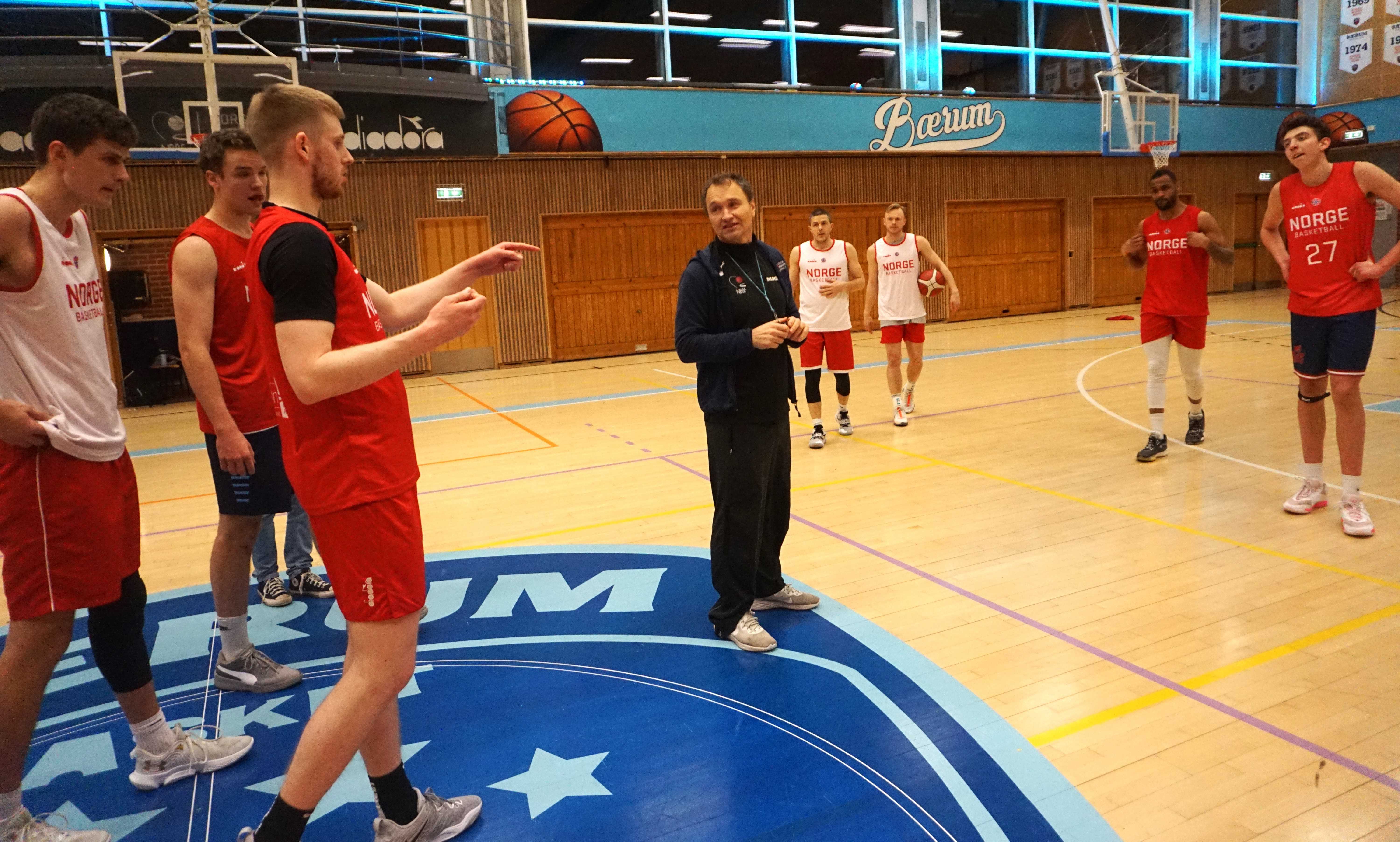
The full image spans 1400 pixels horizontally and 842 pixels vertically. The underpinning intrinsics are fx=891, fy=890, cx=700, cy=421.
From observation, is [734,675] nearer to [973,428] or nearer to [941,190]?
[973,428]

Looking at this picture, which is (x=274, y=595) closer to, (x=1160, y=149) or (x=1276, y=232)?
(x=1276, y=232)

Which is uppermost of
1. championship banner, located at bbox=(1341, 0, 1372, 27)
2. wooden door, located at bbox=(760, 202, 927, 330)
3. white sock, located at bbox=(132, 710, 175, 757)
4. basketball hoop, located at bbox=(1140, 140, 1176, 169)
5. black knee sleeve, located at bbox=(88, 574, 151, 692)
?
championship banner, located at bbox=(1341, 0, 1372, 27)

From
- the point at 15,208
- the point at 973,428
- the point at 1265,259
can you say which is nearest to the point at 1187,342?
the point at 973,428

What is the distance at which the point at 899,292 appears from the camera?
7730 millimetres

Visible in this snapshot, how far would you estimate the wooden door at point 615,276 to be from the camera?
1378cm

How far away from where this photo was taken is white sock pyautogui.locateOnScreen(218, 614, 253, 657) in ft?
10.8

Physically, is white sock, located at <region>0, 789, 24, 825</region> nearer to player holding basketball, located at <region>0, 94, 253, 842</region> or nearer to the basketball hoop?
player holding basketball, located at <region>0, 94, 253, 842</region>

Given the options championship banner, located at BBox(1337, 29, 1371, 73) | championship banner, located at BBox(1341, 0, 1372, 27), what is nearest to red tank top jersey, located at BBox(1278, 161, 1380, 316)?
championship banner, located at BBox(1341, 0, 1372, 27)

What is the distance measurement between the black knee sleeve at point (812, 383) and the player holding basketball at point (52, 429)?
208 inches

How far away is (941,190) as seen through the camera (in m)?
16.2

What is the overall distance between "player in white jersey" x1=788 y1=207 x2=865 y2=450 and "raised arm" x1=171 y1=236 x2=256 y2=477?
15.6 feet

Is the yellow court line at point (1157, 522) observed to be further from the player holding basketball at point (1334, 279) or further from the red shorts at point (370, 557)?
the red shorts at point (370, 557)

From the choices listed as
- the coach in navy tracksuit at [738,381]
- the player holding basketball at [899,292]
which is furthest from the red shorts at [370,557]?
the player holding basketball at [899,292]

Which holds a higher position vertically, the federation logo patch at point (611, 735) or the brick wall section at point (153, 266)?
the brick wall section at point (153, 266)
